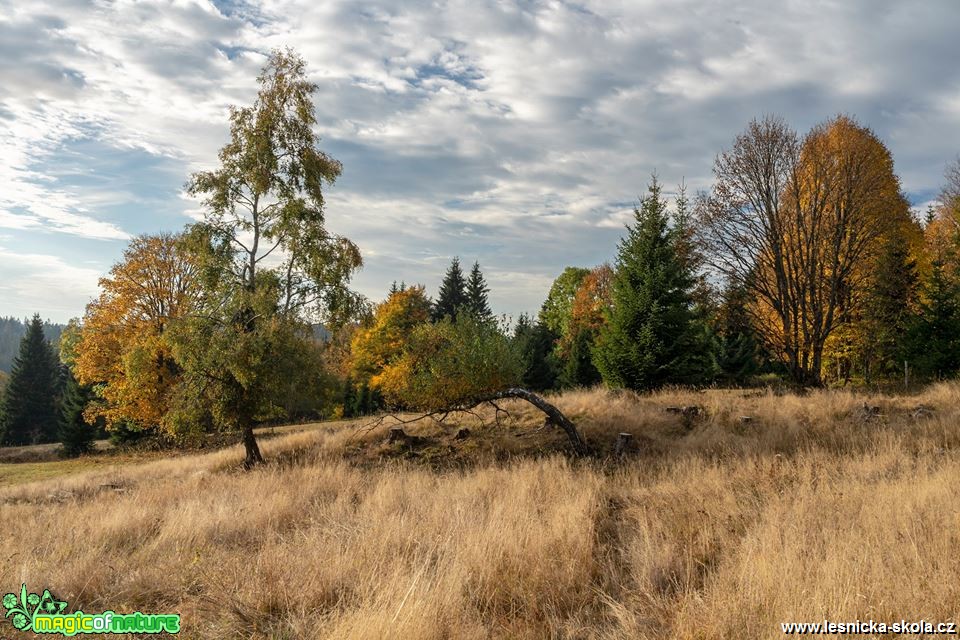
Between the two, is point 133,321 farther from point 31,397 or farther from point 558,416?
point 31,397

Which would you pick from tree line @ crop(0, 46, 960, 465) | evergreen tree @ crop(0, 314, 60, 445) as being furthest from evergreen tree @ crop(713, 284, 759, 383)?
evergreen tree @ crop(0, 314, 60, 445)

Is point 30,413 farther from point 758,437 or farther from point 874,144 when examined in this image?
point 874,144

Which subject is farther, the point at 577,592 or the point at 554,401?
the point at 554,401

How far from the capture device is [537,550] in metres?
4.63

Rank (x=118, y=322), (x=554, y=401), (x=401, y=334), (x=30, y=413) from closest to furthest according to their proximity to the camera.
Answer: (x=554, y=401)
(x=118, y=322)
(x=401, y=334)
(x=30, y=413)

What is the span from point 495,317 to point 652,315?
613cm

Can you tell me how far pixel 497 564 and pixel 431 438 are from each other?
10309mm

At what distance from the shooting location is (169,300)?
84.1 feet

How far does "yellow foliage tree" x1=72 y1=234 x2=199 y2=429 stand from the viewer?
23297mm

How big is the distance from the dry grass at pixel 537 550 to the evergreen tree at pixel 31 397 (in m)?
51.8

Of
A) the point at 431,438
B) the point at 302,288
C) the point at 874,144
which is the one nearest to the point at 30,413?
the point at 302,288
